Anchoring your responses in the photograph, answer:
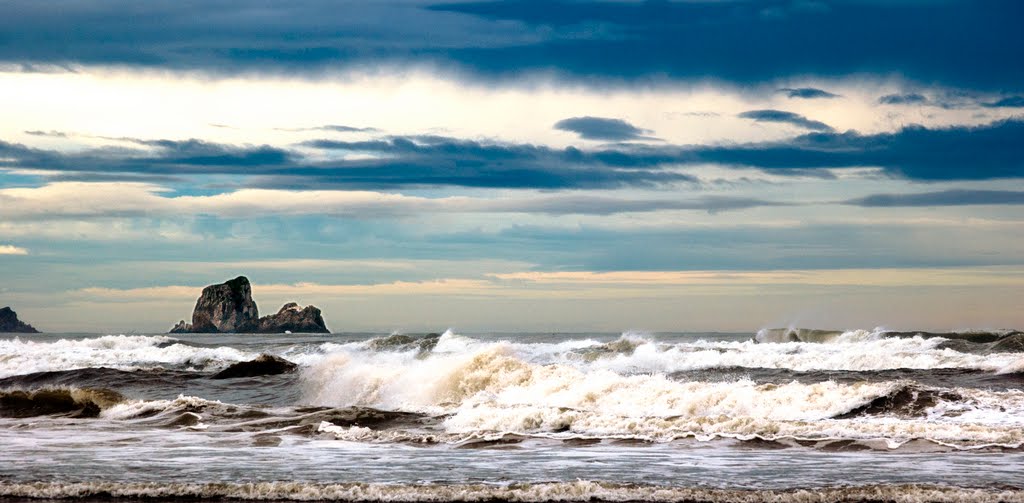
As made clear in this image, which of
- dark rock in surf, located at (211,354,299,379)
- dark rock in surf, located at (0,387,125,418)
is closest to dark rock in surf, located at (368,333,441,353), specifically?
dark rock in surf, located at (211,354,299,379)

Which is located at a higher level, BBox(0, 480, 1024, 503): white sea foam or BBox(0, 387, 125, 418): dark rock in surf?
BBox(0, 387, 125, 418): dark rock in surf

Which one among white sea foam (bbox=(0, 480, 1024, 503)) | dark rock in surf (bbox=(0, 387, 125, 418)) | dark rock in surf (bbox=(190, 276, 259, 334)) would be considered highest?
dark rock in surf (bbox=(190, 276, 259, 334))

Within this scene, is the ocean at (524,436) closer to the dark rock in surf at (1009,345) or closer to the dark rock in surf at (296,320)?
the dark rock in surf at (1009,345)

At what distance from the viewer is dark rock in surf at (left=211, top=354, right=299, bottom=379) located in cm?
3709

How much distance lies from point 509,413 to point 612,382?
14.6 feet

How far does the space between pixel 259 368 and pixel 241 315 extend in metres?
112

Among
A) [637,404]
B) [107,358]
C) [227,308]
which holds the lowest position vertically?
[637,404]

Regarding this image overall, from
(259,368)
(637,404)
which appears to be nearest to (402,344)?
(259,368)

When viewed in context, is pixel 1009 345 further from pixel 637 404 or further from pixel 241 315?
pixel 241 315

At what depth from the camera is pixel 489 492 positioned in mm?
12992

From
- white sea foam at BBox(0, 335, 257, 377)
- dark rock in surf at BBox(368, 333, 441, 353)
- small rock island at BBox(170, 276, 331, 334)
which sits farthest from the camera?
small rock island at BBox(170, 276, 331, 334)

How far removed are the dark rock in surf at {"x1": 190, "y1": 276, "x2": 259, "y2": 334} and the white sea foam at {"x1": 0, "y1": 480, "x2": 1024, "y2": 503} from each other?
135 m

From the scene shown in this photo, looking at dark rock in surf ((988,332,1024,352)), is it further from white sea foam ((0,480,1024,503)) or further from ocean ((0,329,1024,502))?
white sea foam ((0,480,1024,503))

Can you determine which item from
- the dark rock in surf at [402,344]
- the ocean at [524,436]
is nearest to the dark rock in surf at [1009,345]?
the ocean at [524,436]
